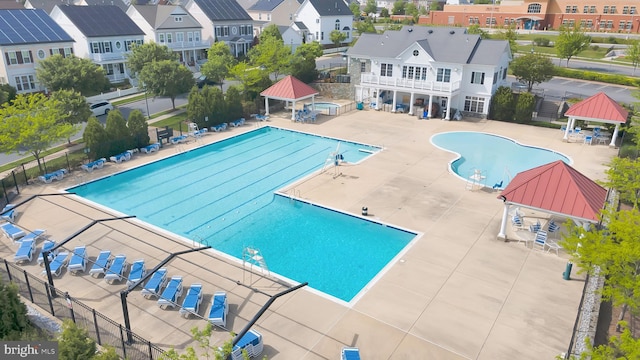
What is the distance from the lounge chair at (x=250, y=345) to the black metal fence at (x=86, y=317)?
91.1 inches

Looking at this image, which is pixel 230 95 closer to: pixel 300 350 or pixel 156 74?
pixel 156 74

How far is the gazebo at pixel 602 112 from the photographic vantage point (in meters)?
34.9

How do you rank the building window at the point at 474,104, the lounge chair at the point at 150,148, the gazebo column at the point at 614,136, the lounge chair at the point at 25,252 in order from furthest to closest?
the building window at the point at 474,104 → the gazebo column at the point at 614,136 → the lounge chair at the point at 150,148 → the lounge chair at the point at 25,252

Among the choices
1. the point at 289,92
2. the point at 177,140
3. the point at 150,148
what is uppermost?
the point at 289,92

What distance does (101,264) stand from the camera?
19.1 meters

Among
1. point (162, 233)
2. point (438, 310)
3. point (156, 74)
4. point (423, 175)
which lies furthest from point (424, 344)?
point (156, 74)

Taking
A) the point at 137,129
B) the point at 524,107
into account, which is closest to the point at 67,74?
the point at 137,129

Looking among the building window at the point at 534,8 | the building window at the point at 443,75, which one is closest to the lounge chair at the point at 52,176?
the building window at the point at 443,75

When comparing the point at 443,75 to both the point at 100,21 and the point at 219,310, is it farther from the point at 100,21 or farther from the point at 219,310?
the point at 100,21

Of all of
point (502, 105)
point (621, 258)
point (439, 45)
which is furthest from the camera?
point (439, 45)

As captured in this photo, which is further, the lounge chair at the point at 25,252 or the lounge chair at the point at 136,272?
the lounge chair at the point at 25,252

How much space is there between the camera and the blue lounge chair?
77.9 ft

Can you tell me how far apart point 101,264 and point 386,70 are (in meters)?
35.1

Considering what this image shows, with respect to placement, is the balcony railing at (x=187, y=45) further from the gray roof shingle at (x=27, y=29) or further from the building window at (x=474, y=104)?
the building window at (x=474, y=104)
